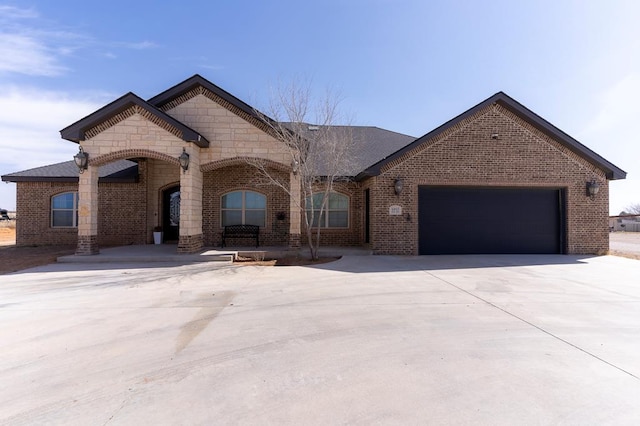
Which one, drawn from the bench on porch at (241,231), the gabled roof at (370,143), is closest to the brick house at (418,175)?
the bench on porch at (241,231)

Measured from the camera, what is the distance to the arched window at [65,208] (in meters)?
15.7

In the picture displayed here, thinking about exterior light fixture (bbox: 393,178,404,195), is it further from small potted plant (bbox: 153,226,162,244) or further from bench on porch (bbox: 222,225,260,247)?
small potted plant (bbox: 153,226,162,244)

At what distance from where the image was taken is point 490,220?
13.8 metres

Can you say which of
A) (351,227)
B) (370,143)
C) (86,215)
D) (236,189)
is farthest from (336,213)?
(86,215)

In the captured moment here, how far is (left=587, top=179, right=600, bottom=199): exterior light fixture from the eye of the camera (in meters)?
13.5

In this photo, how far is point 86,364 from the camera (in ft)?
12.8

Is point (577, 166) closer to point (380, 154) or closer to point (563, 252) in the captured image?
point (563, 252)

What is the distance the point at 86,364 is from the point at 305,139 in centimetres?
981

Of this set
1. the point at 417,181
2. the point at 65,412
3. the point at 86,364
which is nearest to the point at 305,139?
the point at 417,181

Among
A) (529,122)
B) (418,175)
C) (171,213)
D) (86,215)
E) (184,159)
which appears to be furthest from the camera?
(171,213)

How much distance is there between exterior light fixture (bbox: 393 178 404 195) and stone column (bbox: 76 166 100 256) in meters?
10.7

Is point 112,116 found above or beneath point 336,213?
above

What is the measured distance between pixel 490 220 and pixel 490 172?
6.15 ft

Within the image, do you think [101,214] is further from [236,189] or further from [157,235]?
[236,189]
